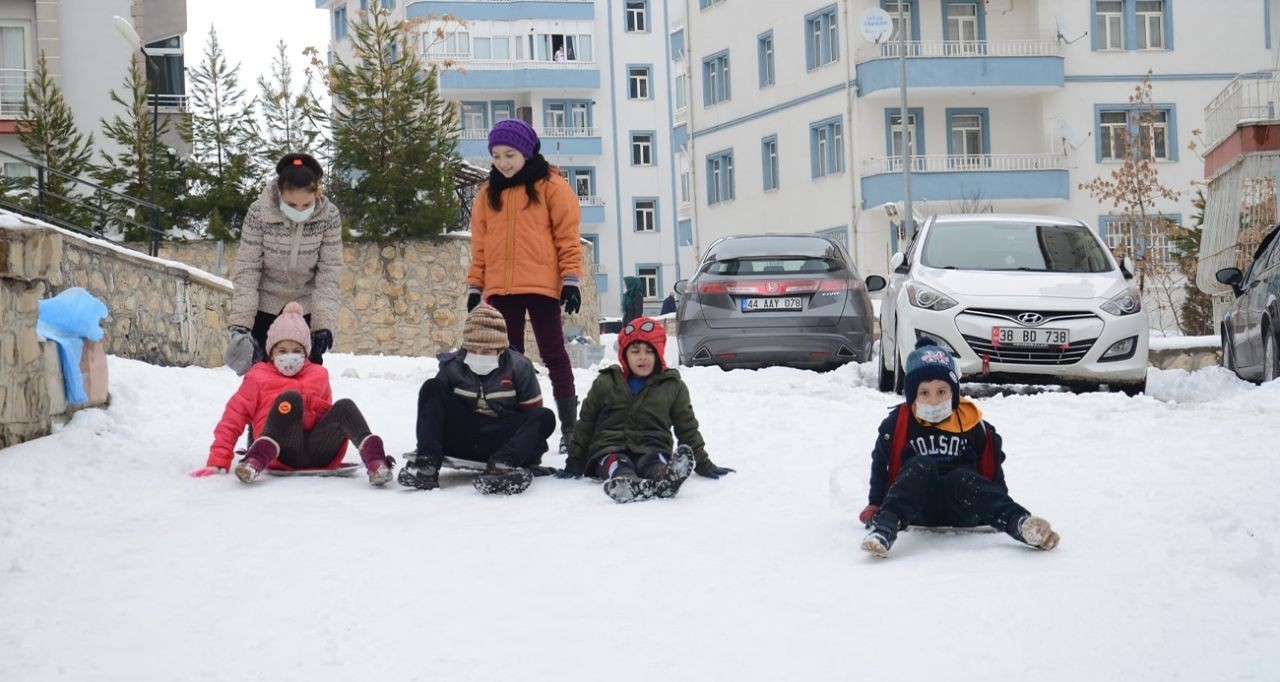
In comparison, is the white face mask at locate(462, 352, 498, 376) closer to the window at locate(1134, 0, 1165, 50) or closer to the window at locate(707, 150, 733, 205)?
the window at locate(1134, 0, 1165, 50)

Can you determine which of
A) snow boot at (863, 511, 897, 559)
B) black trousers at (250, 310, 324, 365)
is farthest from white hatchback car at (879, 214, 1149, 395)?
snow boot at (863, 511, 897, 559)

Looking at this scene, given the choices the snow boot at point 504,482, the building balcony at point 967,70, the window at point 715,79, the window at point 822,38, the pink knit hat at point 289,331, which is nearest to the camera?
the snow boot at point 504,482

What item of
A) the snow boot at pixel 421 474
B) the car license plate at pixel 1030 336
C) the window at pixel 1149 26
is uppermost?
the window at pixel 1149 26

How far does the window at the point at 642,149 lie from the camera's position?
66812mm

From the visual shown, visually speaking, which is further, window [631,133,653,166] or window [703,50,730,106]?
window [631,133,653,166]

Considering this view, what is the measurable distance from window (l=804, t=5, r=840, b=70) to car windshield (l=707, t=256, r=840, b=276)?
2773 centimetres

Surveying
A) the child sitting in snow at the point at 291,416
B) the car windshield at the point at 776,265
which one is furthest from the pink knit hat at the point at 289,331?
the car windshield at the point at 776,265

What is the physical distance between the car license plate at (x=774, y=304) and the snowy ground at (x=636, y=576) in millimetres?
6092

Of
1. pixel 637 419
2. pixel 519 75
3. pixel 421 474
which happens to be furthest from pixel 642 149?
pixel 421 474

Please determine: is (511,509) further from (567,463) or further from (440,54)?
(440,54)

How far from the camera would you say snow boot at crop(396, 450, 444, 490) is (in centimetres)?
792

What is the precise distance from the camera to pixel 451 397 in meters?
8.08

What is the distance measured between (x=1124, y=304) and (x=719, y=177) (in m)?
36.3

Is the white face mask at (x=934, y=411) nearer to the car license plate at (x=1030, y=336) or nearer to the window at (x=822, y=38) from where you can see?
the car license plate at (x=1030, y=336)
